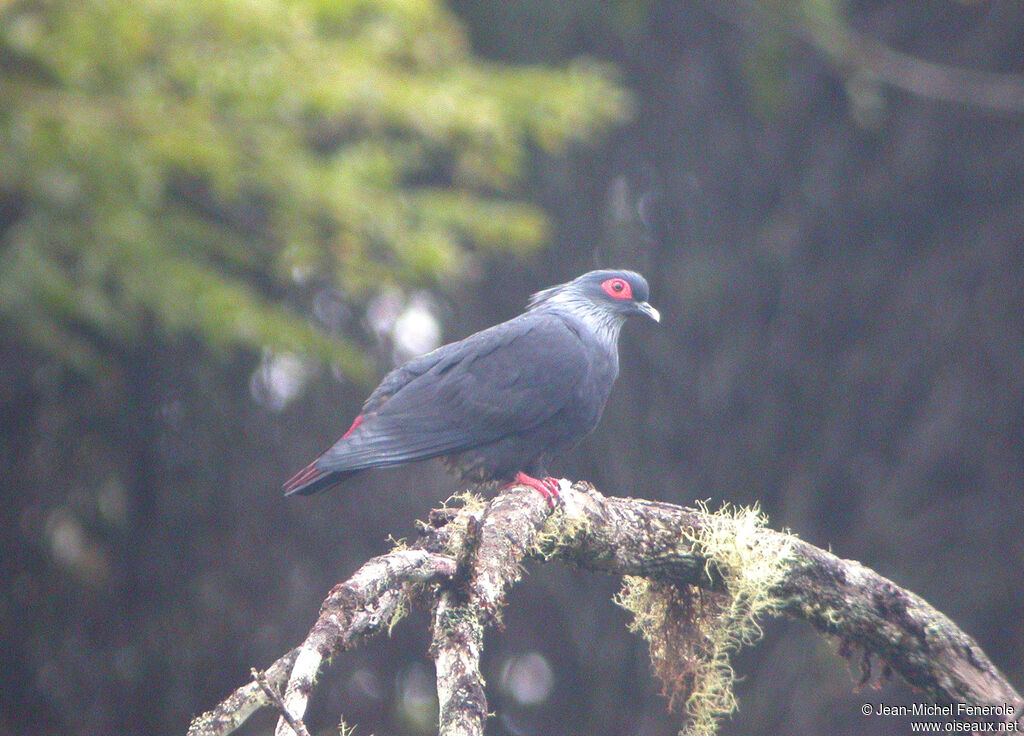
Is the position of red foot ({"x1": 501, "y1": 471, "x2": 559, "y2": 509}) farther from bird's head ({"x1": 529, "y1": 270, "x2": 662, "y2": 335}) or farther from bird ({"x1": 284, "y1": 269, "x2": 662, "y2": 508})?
bird's head ({"x1": 529, "y1": 270, "x2": 662, "y2": 335})

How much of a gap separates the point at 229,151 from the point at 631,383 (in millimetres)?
3177

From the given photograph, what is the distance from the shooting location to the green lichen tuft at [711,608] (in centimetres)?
276

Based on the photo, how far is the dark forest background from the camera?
6105 millimetres

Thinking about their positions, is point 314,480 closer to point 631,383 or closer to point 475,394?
point 475,394

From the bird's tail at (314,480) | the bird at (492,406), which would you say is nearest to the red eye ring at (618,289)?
the bird at (492,406)

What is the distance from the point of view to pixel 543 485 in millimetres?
3277

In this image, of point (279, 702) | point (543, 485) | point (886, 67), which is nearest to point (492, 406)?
point (543, 485)

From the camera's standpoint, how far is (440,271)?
5102mm

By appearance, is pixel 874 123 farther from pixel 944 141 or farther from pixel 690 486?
pixel 690 486

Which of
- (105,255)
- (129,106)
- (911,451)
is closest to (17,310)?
(105,255)

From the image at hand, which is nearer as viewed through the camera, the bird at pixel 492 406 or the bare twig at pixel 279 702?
the bare twig at pixel 279 702

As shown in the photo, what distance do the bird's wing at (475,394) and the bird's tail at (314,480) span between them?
119 millimetres

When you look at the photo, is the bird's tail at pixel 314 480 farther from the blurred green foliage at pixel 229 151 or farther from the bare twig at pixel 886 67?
the bare twig at pixel 886 67

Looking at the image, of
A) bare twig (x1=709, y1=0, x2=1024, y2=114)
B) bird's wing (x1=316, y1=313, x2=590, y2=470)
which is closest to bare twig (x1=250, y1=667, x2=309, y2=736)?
bird's wing (x1=316, y1=313, x2=590, y2=470)
